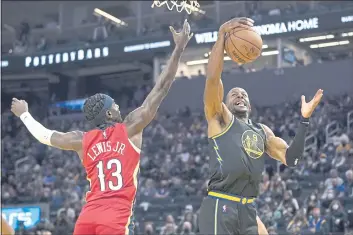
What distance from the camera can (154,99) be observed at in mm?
6051

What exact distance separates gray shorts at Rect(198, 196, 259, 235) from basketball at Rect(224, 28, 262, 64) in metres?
1.35

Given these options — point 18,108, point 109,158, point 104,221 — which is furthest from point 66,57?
point 104,221

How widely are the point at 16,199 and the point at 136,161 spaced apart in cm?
1902

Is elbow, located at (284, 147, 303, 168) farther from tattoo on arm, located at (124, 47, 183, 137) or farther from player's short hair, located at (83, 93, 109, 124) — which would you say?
player's short hair, located at (83, 93, 109, 124)

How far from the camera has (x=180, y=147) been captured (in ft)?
79.6

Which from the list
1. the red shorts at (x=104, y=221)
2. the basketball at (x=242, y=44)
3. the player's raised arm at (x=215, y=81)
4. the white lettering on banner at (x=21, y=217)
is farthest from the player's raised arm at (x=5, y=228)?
the white lettering on banner at (x=21, y=217)

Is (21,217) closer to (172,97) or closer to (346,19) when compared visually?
(172,97)

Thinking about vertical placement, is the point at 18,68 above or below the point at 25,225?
above

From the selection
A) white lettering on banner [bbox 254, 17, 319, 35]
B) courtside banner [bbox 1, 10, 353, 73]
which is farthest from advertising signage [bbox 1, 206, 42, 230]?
white lettering on banner [bbox 254, 17, 319, 35]

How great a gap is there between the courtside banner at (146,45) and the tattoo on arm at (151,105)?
1799 centimetres

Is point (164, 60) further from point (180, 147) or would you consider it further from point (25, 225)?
point (25, 225)

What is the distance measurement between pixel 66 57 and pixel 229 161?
24425 millimetres

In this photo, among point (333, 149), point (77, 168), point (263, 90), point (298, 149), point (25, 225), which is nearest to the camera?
point (298, 149)

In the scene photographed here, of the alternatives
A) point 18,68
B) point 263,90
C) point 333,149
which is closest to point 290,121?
point 333,149
